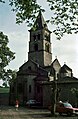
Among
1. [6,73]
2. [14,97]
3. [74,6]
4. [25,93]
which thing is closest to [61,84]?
[6,73]

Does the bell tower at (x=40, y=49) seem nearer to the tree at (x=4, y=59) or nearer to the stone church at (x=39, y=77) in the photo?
the stone church at (x=39, y=77)

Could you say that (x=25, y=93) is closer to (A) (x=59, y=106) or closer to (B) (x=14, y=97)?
(B) (x=14, y=97)

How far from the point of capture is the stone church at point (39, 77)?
53.8 metres

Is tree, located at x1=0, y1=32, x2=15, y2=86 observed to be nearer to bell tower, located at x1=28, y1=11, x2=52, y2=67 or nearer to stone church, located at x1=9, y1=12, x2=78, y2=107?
stone church, located at x1=9, y1=12, x2=78, y2=107

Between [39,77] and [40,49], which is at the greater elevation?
[40,49]

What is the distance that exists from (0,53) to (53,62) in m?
25.0

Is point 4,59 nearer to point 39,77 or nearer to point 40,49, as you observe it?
point 39,77

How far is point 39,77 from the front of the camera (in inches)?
2480

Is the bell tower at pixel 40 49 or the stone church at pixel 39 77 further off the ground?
the bell tower at pixel 40 49

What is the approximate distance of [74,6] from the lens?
12969 mm

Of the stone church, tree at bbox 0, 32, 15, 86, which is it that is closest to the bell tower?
the stone church

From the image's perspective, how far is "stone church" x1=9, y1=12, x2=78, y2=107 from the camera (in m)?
53.8

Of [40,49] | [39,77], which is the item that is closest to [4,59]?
[39,77]

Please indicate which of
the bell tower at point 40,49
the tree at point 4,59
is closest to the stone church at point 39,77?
the bell tower at point 40,49
